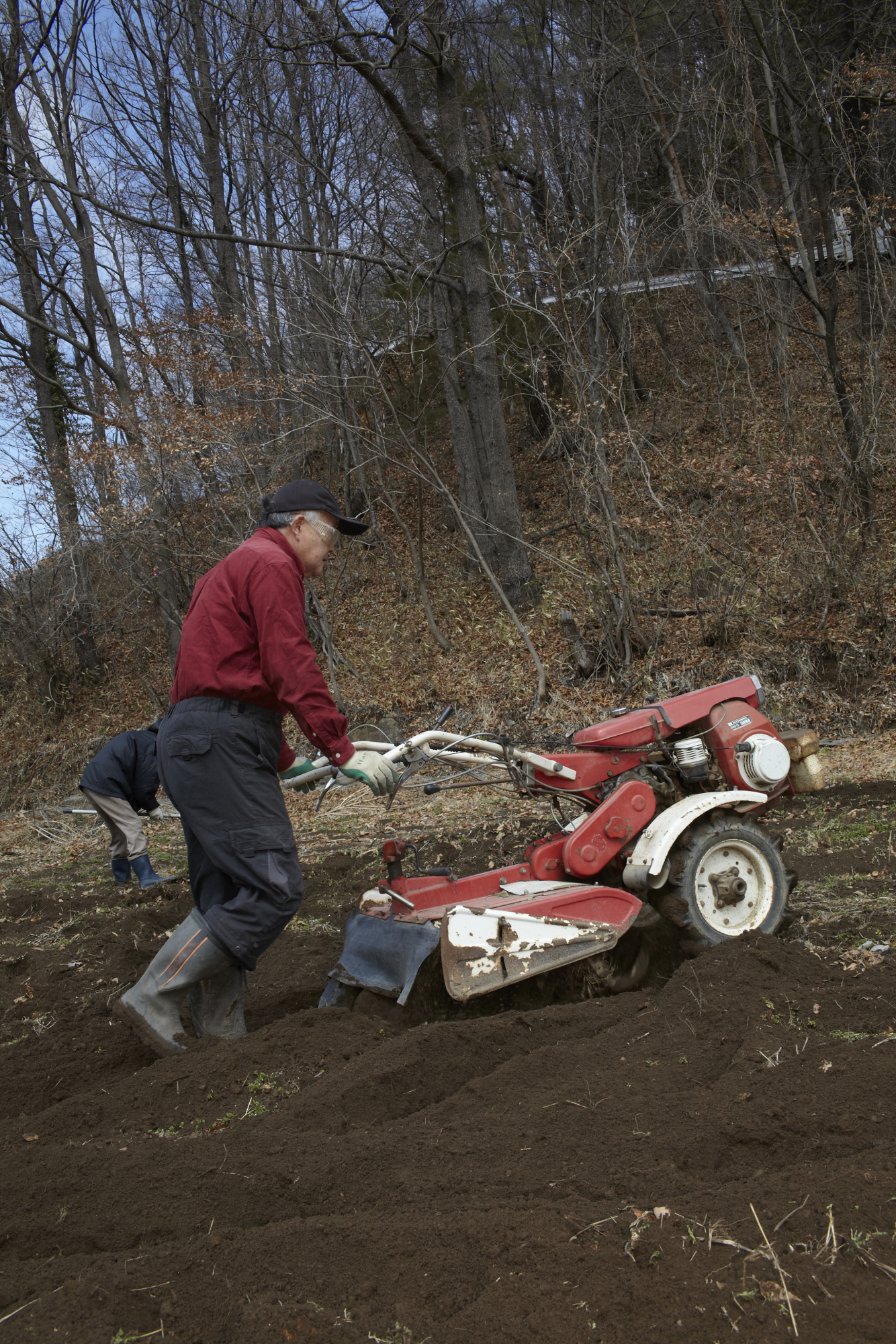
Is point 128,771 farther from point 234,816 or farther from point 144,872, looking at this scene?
point 234,816

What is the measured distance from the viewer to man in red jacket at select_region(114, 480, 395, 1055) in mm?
3656

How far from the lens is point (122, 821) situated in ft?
25.2

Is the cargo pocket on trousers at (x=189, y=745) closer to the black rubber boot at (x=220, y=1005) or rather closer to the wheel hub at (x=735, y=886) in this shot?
the black rubber boot at (x=220, y=1005)

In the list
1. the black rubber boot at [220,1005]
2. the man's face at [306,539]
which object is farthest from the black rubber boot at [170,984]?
the man's face at [306,539]

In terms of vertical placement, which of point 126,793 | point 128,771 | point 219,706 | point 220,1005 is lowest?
point 220,1005

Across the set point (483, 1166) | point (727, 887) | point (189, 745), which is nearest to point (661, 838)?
point (727, 887)

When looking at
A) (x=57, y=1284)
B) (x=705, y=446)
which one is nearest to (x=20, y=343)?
(x=705, y=446)

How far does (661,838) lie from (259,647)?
1898 millimetres

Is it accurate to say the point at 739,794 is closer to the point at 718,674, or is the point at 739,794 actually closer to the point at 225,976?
the point at 225,976

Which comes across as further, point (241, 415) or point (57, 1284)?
point (241, 415)

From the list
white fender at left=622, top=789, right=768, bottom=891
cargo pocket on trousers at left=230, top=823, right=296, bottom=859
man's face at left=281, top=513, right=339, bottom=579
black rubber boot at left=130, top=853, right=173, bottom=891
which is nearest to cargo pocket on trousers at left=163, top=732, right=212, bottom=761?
cargo pocket on trousers at left=230, top=823, right=296, bottom=859

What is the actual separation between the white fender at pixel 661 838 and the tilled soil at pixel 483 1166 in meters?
0.43

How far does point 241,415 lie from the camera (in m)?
14.5

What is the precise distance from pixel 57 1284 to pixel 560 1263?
3.84 feet
